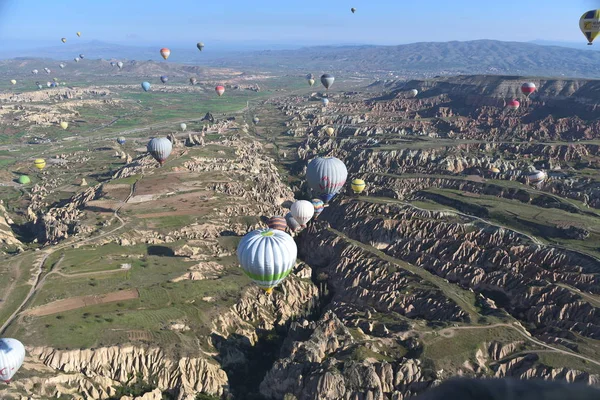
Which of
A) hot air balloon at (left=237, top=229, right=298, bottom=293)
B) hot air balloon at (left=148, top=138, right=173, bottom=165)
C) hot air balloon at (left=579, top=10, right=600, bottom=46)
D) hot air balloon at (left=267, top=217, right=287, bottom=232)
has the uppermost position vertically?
hot air balloon at (left=579, top=10, right=600, bottom=46)

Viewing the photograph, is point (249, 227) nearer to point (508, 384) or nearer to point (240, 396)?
point (240, 396)

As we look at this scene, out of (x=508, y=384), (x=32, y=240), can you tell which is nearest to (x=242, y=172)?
(x=32, y=240)

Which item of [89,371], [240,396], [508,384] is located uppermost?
[508,384]

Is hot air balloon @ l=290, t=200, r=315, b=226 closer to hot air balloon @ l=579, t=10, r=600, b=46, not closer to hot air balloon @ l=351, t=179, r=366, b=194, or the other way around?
hot air balloon @ l=351, t=179, r=366, b=194

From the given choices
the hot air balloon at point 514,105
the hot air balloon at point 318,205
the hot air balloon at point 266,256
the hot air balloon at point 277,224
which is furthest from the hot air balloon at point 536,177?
the hot air balloon at point 514,105

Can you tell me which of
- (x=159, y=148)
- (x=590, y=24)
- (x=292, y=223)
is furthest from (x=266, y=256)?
(x=159, y=148)

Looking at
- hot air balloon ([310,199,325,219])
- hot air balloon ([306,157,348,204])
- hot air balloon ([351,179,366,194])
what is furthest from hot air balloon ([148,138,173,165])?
hot air balloon ([351,179,366,194])

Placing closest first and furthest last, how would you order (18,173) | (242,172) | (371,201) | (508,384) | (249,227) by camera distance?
(508,384), (249,227), (371,201), (242,172), (18,173)
